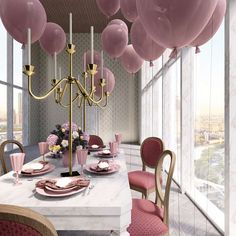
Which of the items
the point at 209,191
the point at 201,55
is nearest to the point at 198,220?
the point at 209,191

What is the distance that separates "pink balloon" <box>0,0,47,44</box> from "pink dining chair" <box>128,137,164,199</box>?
62.0 inches

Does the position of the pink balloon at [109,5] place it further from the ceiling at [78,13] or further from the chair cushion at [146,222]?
the ceiling at [78,13]

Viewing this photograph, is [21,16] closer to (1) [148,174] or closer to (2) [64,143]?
(2) [64,143]

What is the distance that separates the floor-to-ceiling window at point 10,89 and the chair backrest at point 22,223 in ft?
19.7

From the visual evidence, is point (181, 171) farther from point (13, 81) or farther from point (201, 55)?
point (13, 81)

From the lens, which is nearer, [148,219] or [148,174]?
[148,219]

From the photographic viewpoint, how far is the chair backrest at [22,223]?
0.51m

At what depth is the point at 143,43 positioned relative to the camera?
6.05 feet

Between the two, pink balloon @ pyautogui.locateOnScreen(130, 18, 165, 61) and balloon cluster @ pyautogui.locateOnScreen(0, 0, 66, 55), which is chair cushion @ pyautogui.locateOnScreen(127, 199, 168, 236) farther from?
balloon cluster @ pyautogui.locateOnScreen(0, 0, 66, 55)

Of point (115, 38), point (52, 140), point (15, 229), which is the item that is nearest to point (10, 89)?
point (115, 38)

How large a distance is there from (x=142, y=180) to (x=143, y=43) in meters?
1.31

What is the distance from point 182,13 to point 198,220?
2.04 m

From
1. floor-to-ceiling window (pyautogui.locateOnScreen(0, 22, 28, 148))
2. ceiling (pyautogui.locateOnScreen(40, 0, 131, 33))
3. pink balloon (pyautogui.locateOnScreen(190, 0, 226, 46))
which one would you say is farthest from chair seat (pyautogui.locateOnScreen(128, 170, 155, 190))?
ceiling (pyautogui.locateOnScreen(40, 0, 131, 33))

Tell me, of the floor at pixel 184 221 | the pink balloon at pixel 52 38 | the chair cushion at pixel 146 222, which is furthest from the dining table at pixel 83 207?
the pink balloon at pixel 52 38
